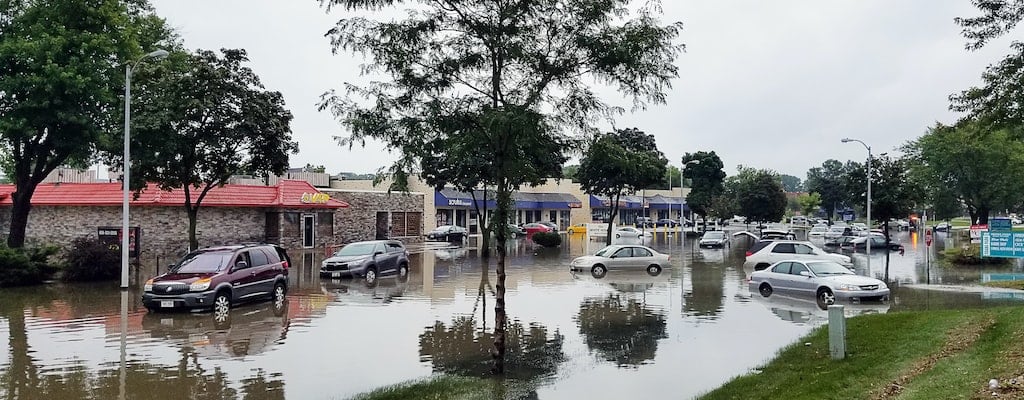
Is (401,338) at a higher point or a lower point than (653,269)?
lower

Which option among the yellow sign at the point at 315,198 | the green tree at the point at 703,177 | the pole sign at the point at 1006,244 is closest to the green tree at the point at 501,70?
the pole sign at the point at 1006,244

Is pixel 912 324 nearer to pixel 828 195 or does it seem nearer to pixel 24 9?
pixel 24 9

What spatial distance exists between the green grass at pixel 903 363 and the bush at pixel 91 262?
2270 centimetres

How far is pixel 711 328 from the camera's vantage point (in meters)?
15.7

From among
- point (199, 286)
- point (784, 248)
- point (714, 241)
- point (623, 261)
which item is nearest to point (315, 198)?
point (623, 261)

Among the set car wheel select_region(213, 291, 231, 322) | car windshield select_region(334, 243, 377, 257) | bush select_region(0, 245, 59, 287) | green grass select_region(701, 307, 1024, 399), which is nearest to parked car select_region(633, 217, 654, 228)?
car windshield select_region(334, 243, 377, 257)

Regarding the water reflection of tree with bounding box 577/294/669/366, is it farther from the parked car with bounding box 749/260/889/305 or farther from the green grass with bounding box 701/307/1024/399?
the parked car with bounding box 749/260/889/305

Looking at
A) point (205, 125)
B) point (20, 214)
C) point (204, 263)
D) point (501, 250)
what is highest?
point (205, 125)

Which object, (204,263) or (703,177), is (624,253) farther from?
(703,177)

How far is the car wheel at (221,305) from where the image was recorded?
56.0 ft

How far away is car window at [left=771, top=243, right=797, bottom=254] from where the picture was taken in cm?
2841

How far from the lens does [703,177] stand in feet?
255

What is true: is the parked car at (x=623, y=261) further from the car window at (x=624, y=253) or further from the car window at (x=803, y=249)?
the car window at (x=803, y=249)

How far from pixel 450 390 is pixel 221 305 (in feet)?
30.5
